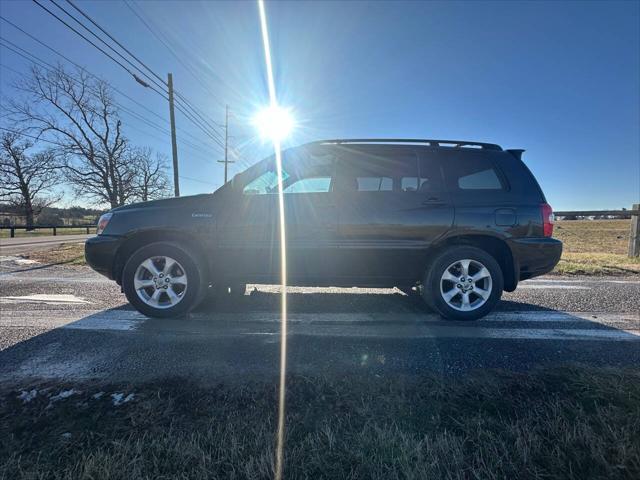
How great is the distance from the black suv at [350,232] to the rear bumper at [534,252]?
0.4 inches

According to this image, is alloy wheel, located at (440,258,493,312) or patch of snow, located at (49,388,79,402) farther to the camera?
alloy wheel, located at (440,258,493,312)

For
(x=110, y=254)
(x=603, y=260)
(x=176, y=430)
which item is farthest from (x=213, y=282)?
(x=603, y=260)

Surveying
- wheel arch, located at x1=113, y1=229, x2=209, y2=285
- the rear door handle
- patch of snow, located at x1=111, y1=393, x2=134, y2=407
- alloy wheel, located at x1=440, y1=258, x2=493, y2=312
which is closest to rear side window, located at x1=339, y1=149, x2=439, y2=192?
the rear door handle

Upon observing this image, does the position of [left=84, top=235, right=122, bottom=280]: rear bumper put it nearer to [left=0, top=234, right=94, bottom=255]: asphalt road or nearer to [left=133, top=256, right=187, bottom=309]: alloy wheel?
[left=133, top=256, right=187, bottom=309]: alloy wheel

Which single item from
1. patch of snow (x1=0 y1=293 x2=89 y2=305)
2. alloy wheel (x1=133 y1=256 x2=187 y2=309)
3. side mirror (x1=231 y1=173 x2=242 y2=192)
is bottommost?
patch of snow (x1=0 y1=293 x2=89 y2=305)

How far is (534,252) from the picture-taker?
3.31 metres

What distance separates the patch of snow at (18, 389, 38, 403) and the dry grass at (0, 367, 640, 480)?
30 millimetres

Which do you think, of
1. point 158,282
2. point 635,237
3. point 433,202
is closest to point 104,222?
point 158,282

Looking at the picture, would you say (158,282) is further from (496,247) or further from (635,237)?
(635,237)

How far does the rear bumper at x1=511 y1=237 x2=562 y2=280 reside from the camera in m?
3.30

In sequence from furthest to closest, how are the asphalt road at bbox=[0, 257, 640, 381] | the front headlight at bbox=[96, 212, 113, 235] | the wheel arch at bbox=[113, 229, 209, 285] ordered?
the front headlight at bbox=[96, 212, 113, 235] → the wheel arch at bbox=[113, 229, 209, 285] → the asphalt road at bbox=[0, 257, 640, 381]

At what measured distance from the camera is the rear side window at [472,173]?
3.42m

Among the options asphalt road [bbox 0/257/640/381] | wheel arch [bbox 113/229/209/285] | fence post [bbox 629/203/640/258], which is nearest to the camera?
asphalt road [bbox 0/257/640/381]

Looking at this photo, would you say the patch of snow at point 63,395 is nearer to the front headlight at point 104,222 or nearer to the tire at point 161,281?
the tire at point 161,281
